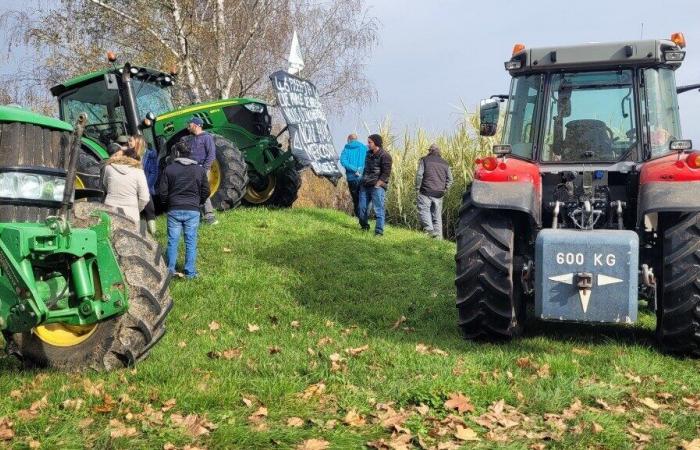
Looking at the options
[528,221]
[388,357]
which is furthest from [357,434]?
[528,221]

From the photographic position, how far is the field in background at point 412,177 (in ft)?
48.6

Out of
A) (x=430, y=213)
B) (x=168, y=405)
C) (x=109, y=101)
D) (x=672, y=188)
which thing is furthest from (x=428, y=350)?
(x=430, y=213)

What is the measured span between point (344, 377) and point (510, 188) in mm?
2056

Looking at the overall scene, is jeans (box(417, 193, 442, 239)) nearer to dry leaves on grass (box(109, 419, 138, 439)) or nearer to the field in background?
the field in background

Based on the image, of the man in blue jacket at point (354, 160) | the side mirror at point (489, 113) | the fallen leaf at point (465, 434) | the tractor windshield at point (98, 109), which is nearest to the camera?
the fallen leaf at point (465, 434)

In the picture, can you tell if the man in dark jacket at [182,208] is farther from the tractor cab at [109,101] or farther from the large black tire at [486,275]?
the large black tire at [486,275]

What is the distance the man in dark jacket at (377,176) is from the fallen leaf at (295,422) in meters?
7.30

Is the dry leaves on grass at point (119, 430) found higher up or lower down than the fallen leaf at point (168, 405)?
higher up

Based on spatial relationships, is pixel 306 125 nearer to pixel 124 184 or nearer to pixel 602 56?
pixel 124 184

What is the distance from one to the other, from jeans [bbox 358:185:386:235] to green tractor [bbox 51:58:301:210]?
66.2 inches

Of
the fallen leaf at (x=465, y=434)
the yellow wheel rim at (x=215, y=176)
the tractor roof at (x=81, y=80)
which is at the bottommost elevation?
the fallen leaf at (x=465, y=434)

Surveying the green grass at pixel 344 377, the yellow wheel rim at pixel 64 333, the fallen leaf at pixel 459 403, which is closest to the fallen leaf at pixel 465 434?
the green grass at pixel 344 377

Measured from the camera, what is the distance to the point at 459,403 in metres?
4.58

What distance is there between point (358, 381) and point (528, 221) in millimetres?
2203
